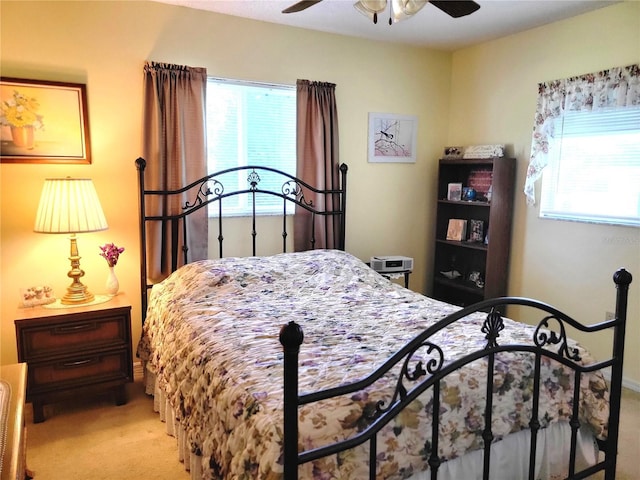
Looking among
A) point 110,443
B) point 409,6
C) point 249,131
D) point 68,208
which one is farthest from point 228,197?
point 409,6

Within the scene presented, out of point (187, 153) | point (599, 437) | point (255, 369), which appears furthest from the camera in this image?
point (187, 153)

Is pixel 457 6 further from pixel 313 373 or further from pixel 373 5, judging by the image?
pixel 313 373

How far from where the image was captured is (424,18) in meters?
3.46

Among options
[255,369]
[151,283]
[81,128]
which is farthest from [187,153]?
[255,369]

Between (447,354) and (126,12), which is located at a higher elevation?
(126,12)

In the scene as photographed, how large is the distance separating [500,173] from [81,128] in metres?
3.00

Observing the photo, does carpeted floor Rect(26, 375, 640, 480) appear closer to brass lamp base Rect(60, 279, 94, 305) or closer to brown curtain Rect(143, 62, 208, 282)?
brass lamp base Rect(60, 279, 94, 305)

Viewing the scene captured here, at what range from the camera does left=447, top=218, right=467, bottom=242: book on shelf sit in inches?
164

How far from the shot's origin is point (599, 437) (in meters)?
2.00

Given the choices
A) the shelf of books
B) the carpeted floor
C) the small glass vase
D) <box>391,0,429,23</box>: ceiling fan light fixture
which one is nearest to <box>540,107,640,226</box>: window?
the shelf of books

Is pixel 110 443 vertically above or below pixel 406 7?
below

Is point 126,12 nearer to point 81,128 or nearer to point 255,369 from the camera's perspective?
point 81,128

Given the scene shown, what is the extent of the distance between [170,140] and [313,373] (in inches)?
82.7

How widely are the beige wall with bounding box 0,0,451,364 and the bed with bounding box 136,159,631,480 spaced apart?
2.80 feet
